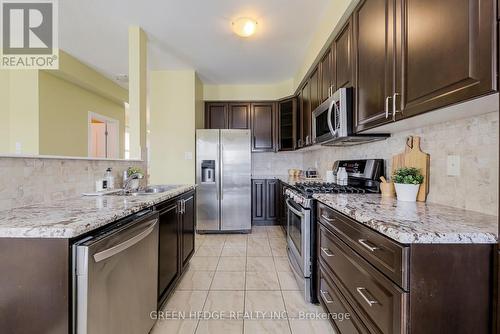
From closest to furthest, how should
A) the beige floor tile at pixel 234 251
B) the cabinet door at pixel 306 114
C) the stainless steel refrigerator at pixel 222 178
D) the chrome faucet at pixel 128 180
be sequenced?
the chrome faucet at pixel 128 180 → the beige floor tile at pixel 234 251 → the cabinet door at pixel 306 114 → the stainless steel refrigerator at pixel 222 178

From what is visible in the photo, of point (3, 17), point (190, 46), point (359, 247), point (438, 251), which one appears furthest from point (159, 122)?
point (438, 251)

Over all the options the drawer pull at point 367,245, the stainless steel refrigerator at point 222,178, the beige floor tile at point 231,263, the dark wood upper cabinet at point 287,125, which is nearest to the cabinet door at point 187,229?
the beige floor tile at point 231,263

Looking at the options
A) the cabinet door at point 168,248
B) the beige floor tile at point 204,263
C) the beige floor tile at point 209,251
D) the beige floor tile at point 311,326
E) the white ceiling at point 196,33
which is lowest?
the beige floor tile at point 311,326

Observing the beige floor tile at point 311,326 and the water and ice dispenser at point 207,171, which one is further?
the water and ice dispenser at point 207,171

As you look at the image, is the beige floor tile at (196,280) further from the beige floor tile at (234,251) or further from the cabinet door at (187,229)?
the beige floor tile at (234,251)

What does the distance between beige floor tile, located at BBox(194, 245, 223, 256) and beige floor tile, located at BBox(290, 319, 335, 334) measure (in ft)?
4.99

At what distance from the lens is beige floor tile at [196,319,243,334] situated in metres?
1.66

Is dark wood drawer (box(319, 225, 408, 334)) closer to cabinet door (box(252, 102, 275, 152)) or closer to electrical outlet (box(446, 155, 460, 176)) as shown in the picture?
electrical outlet (box(446, 155, 460, 176))

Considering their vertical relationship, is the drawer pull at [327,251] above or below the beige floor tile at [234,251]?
above

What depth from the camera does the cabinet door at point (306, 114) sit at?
316 centimetres

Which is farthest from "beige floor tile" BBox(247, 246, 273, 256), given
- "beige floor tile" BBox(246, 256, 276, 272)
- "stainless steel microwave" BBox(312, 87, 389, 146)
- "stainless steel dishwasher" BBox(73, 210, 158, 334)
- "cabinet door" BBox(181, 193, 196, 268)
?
"stainless steel microwave" BBox(312, 87, 389, 146)

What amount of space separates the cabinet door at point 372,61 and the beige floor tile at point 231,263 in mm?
1906

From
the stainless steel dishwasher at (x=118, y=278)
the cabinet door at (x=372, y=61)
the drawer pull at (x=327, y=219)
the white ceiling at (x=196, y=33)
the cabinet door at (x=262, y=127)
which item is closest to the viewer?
the stainless steel dishwasher at (x=118, y=278)

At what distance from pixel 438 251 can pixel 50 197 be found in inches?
81.8
